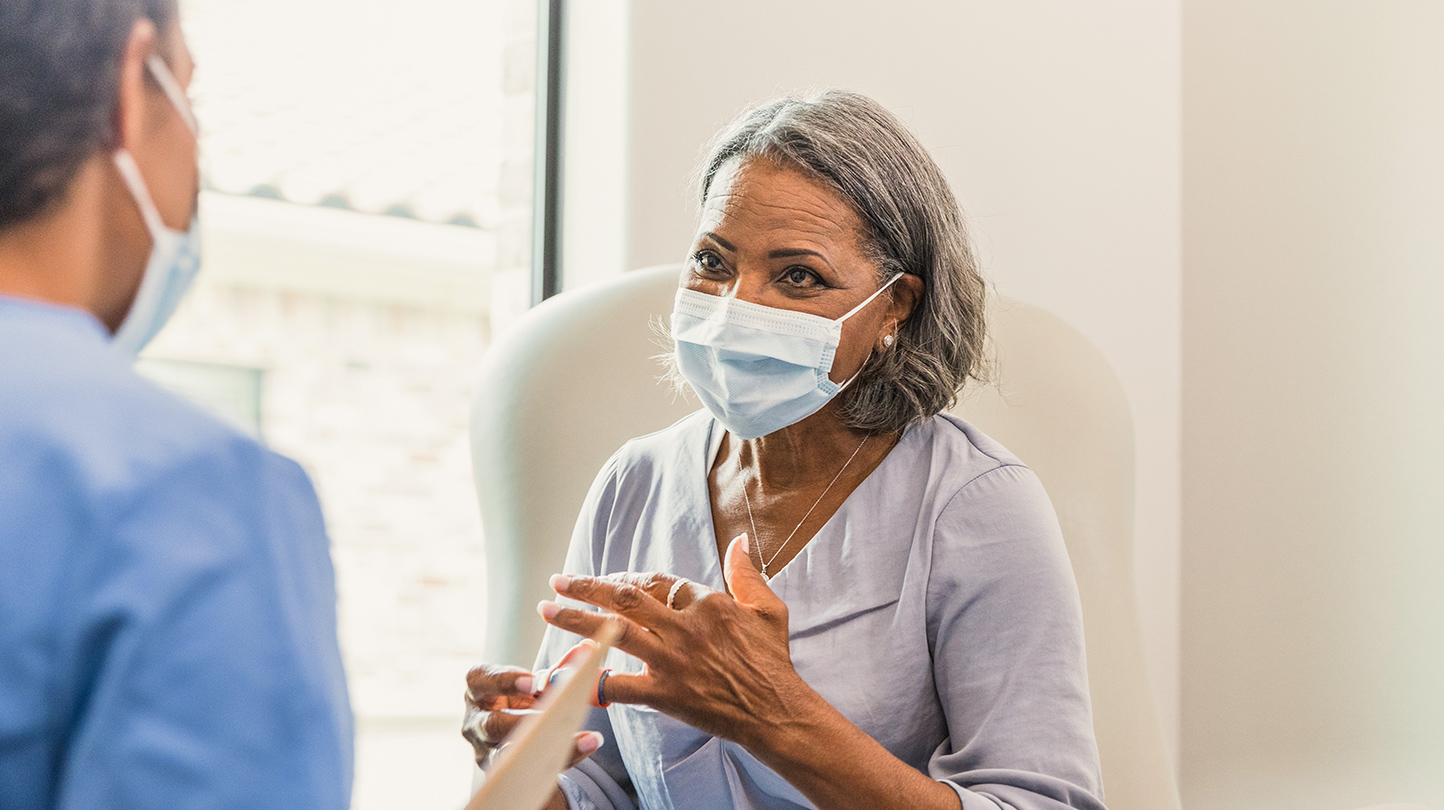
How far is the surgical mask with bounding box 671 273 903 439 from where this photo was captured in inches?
48.6

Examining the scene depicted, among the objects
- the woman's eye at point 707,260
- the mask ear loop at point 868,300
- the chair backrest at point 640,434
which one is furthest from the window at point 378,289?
the mask ear loop at point 868,300

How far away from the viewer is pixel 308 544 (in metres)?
0.46

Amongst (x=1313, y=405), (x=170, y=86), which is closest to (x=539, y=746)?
(x=170, y=86)

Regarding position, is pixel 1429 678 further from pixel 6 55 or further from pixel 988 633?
pixel 6 55

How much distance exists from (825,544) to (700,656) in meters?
0.29

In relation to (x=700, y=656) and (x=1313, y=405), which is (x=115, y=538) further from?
(x=1313, y=405)

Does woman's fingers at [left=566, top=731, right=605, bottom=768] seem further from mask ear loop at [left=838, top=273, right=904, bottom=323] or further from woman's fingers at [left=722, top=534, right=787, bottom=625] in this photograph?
mask ear loop at [left=838, top=273, right=904, bottom=323]

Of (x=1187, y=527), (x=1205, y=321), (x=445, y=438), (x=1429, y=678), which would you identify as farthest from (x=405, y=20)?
(x=1429, y=678)

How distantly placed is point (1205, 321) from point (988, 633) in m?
1.31

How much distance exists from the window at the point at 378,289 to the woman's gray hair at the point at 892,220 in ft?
3.13

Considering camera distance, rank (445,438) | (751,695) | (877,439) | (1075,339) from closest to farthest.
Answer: (751,695), (877,439), (1075,339), (445,438)

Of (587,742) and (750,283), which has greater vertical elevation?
(750,283)

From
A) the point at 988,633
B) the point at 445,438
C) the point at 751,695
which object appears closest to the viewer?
the point at 751,695

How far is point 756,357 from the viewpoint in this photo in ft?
4.05
